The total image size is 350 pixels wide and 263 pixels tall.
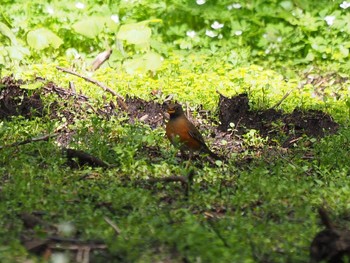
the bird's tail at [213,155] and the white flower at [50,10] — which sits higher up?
the white flower at [50,10]

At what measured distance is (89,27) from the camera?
10516 millimetres

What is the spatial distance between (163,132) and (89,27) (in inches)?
111

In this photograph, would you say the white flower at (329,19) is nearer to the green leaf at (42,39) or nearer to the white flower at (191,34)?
the white flower at (191,34)

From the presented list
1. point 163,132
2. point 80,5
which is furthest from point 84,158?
point 80,5

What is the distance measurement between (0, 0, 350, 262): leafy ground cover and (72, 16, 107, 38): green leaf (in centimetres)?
2

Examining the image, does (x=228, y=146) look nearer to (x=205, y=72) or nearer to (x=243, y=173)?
(x=243, y=173)

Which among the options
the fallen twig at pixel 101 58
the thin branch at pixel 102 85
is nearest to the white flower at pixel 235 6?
the fallen twig at pixel 101 58

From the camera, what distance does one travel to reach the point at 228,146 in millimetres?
7949

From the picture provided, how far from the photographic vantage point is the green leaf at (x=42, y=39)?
33.4 ft

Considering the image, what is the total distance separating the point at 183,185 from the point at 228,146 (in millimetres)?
1630

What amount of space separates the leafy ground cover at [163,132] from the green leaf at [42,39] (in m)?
0.02

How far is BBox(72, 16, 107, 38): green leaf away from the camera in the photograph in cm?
1052

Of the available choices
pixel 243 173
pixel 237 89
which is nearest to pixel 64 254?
pixel 243 173

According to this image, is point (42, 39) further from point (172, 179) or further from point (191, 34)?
point (172, 179)
